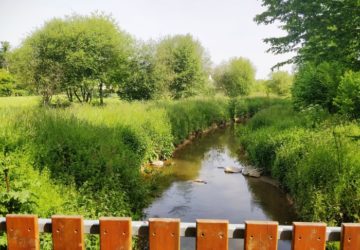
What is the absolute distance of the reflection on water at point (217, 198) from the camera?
26.7 ft

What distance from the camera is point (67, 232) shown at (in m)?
2.13

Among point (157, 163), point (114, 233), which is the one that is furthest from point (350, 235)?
Answer: point (157, 163)

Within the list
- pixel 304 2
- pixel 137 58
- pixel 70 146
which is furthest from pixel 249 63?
pixel 70 146

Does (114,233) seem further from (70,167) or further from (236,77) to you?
(236,77)

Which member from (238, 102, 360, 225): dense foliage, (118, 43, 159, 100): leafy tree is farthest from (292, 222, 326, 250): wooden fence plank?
(118, 43, 159, 100): leafy tree

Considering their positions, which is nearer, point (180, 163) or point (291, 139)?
point (291, 139)

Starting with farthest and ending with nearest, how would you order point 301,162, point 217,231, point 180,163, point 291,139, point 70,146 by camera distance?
point 180,163 < point 291,139 < point 301,162 < point 70,146 < point 217,231

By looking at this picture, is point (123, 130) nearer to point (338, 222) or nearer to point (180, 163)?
point (180, 163)

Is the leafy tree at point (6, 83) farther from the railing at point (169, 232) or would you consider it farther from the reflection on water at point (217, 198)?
the railing at point (169, 232)

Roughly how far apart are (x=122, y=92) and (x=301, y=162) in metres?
21.6

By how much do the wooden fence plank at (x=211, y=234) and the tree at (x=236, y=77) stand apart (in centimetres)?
4797

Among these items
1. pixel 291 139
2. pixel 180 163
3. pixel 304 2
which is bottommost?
pixel 180 163

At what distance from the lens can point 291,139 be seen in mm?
10406

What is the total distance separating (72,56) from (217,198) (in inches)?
701
